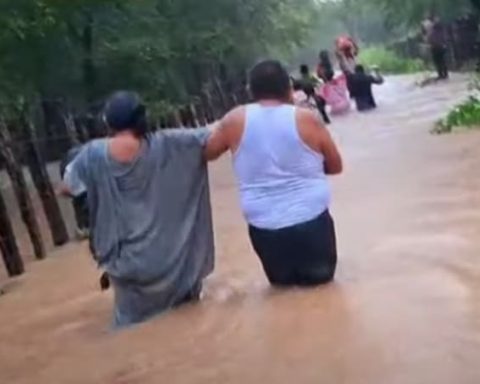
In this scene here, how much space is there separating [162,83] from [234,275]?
59.2 ft

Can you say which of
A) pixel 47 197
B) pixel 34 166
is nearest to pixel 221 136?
pixel 47 197

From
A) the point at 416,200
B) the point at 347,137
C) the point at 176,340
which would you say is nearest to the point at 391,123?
the point at 347,137

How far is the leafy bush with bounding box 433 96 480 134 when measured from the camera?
18.5 m

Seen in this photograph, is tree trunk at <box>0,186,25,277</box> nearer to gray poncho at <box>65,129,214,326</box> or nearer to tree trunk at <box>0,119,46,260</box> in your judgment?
tree trunk at <box>0,119,46,260</box>

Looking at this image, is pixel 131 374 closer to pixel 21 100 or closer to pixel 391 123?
pixel 21 100

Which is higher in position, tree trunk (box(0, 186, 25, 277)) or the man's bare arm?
the man's bare arm

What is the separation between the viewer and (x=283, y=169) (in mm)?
7824

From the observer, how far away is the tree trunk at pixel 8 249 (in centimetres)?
1266

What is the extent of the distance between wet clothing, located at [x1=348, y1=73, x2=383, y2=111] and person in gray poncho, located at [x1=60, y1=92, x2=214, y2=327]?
1815 cm

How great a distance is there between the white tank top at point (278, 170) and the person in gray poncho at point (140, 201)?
1.05ft

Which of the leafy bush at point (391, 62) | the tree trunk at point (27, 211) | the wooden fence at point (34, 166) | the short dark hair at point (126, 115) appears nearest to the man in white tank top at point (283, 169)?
the short dark hair at point (126, 115)

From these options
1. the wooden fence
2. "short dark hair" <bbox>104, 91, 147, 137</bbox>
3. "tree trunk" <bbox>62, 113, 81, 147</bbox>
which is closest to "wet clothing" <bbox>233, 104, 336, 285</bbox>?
"short dark hair" <bbox>104, 91, 147, 137</bbox>

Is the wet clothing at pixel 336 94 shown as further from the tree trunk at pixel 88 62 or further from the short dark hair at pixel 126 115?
the short dark hair at pixel 126 115

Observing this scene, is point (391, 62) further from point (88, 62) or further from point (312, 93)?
point (312, 93)
